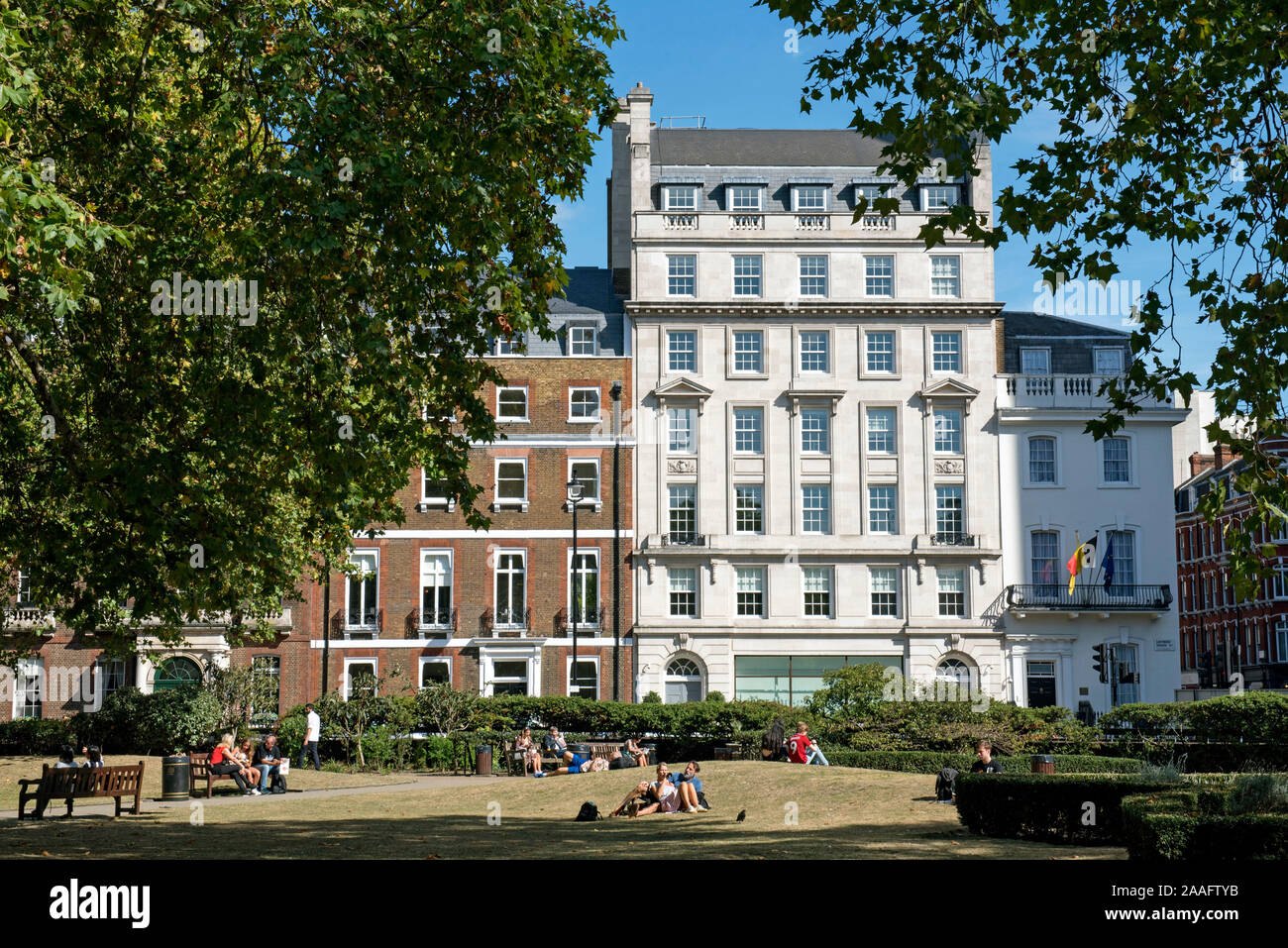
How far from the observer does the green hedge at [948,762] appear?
2842cm

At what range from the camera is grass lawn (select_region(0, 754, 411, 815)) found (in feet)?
91.5

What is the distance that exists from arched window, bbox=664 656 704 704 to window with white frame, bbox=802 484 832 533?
277 inches

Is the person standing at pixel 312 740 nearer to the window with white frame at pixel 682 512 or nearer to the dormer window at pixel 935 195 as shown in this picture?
the window with white frame at pixel 682 512

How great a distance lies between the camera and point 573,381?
53.4m

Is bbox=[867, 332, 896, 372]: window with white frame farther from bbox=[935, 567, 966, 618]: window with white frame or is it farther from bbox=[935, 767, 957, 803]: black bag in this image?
bbox=[935, 767, 957, 803]: black bag

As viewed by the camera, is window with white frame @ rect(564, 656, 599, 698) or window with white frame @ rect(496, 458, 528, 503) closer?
window with white frame @ rect(564, 656, 599, 698)

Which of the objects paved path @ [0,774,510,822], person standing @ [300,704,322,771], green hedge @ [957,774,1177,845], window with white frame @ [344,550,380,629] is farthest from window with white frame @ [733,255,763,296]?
green hedge @ [957,774,1177,845]

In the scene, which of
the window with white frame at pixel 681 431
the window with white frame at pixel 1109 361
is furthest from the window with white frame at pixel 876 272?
the window with white frame at pixel 1109 361

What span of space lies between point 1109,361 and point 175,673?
4018 centimetres

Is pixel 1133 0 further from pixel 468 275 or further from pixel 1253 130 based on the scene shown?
pixel 468 275

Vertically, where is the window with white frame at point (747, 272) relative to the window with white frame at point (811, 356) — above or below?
above

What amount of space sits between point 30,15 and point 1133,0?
37.9ft

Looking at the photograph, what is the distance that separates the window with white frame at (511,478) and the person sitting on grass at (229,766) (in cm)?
2583
